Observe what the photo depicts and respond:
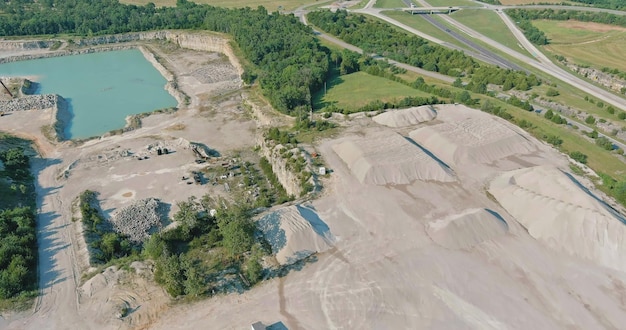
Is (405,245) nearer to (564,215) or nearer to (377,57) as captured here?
(564,215)

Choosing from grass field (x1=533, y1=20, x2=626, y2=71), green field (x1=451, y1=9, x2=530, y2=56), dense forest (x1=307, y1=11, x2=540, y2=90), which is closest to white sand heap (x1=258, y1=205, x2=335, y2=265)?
dense forest (x1=307, y1=11, x2=540, y2=90)

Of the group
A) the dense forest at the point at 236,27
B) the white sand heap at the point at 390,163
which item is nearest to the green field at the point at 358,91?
the dense forest at the point at 236,27

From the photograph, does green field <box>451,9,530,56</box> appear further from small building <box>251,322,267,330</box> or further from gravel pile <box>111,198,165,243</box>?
small building <box>251,322,267,330</box>

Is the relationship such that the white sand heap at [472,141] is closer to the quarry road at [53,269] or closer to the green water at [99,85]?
the quarry road at [53,269]

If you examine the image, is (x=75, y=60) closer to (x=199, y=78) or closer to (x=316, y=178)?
(x=199, y=78)

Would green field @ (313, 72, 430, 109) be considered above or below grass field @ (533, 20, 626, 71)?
below
